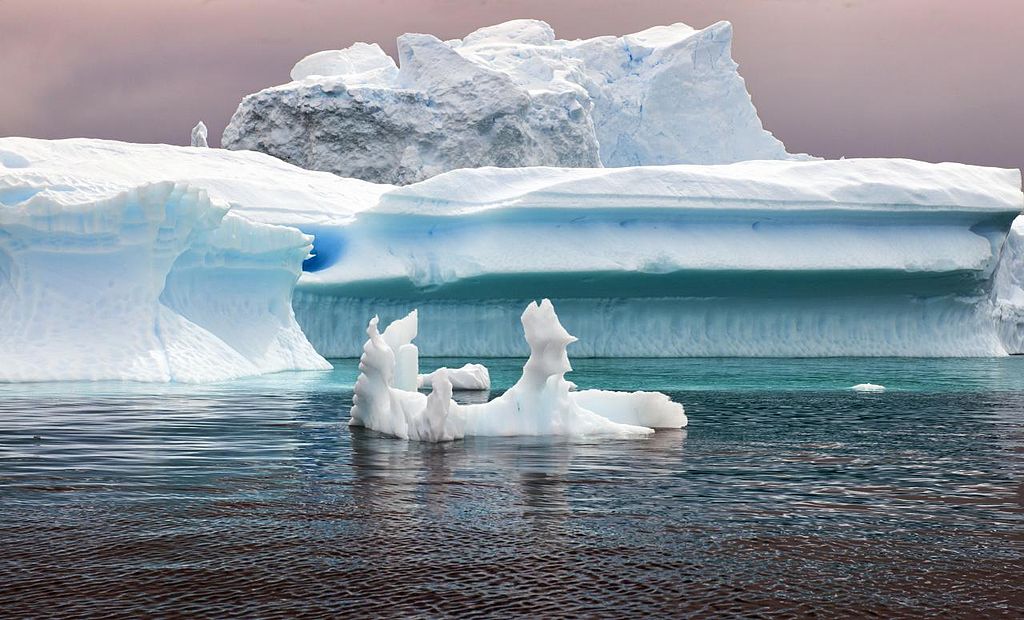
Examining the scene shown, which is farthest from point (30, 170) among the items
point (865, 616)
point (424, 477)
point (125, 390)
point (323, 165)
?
point (323, 165)

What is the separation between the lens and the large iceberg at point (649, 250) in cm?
2302

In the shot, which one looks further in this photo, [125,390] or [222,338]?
[222,338]

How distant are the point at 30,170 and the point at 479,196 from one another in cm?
871

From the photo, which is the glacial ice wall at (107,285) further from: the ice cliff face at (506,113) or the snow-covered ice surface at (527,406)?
the ice cliff face at (506,113)

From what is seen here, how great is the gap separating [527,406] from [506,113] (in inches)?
1169

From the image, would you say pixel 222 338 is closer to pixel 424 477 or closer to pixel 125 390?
pixel 125 390

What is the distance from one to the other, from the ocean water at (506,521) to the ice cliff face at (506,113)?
94.9ft

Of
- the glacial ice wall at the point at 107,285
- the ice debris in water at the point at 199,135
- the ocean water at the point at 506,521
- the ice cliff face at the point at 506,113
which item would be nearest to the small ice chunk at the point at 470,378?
the glacial ice wall at the point at 107,285

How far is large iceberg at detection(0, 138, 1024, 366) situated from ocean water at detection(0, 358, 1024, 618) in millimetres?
13137

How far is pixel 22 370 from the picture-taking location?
15.0m

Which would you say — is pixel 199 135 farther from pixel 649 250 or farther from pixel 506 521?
pixel 506 521

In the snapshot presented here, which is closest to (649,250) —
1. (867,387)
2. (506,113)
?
(867,387)

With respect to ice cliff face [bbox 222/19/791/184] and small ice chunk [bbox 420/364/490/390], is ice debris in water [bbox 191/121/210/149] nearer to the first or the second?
ice cliff face [bbox 222/19/791/184]

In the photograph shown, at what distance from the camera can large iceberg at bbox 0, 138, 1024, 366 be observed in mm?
23016
